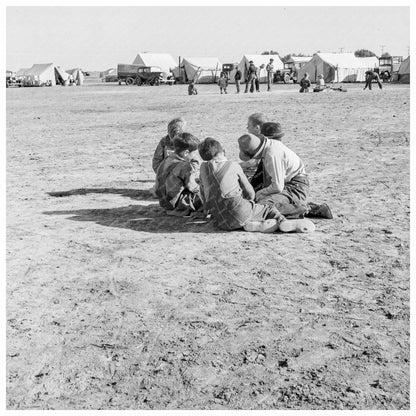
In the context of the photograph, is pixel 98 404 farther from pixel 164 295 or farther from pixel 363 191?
pixel 363 191

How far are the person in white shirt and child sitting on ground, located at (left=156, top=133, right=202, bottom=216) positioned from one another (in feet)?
2.00

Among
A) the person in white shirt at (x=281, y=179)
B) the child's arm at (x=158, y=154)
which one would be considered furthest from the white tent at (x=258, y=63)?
the person in white shirt at (x=281, y=179)

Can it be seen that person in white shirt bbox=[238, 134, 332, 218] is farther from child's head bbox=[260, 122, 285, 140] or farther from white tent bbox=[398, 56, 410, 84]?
white tent bbox=[398, 56, 410, 84]

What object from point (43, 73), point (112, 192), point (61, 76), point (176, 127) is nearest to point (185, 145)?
point (176, 127)

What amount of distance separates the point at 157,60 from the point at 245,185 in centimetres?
5808

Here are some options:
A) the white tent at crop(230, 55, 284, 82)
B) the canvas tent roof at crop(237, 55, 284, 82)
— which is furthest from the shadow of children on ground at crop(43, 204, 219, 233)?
the canvas tent roof at crop(237, 55, 284, 82)

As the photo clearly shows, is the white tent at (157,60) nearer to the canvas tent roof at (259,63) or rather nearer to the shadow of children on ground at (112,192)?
the canvas tent roof at (259,63)

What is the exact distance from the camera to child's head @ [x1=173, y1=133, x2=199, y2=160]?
22.1 ft

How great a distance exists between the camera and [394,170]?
362 inches

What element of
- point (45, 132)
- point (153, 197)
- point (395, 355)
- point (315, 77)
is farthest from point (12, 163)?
point (315, 77)

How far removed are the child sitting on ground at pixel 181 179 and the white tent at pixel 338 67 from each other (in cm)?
4435

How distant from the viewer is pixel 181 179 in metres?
6.89

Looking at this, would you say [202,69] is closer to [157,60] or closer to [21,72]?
[157,60]

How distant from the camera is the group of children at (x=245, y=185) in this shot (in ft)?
19.9
